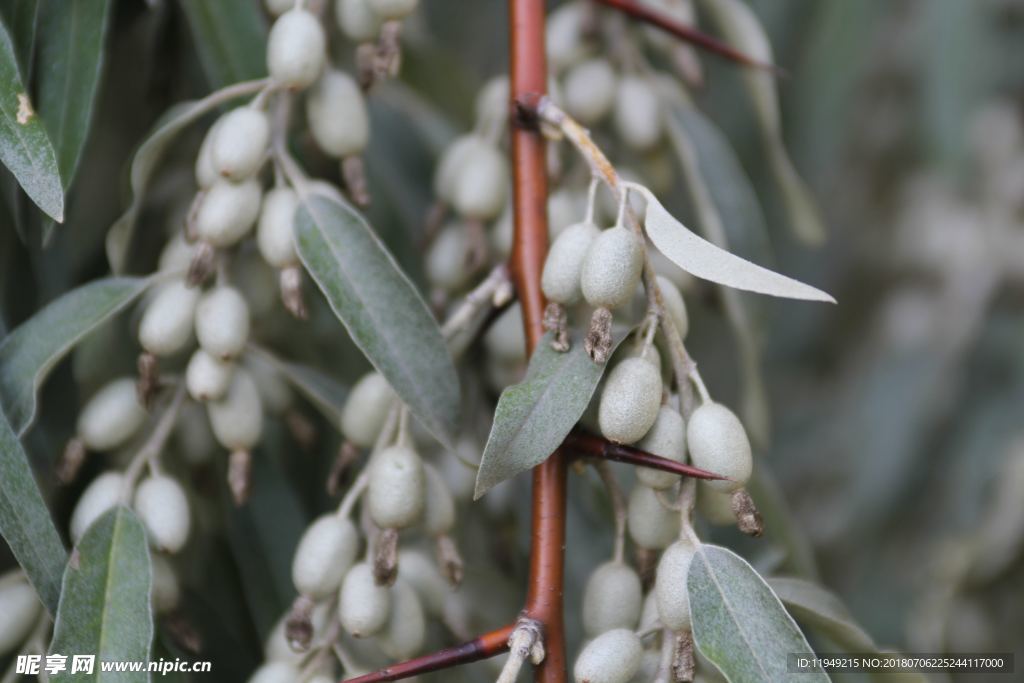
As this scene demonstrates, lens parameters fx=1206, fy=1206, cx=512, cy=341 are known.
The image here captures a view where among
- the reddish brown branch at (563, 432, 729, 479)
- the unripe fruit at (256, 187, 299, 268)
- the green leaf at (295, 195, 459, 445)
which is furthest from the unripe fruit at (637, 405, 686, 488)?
the unripe fruit at (256, 187, 299, 268)

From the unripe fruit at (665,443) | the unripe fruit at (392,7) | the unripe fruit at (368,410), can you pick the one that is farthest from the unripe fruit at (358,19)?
the unripe fruit at (665,443)

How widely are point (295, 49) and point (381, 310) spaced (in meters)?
0.17

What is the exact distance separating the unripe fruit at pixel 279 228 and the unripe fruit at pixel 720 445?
0.89 ft

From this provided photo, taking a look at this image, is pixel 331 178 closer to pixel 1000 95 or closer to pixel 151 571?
pixel 151 571

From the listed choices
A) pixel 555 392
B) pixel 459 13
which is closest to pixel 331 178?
pixel 555 392

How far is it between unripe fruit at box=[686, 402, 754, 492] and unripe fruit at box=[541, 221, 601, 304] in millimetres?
93

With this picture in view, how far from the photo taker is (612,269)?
611 mm

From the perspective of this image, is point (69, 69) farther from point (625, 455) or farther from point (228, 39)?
point (625, 455)

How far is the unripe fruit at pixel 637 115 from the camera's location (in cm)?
91

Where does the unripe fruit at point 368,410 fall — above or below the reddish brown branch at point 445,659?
above

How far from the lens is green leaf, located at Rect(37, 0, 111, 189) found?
0.75 metres

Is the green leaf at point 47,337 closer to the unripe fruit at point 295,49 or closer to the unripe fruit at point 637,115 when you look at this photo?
the unripe fruit at point 295,49

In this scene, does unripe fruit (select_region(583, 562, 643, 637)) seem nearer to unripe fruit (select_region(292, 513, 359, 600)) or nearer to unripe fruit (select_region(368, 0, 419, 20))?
unripe fruit (select_region(292, 513, 359, 600))

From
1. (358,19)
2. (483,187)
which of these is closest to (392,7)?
(358,19)
